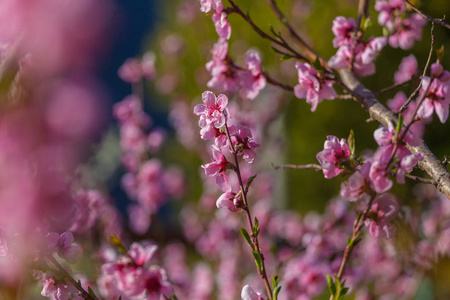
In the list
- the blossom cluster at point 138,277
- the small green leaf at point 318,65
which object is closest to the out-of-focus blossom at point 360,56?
the small green leaf at point 318,65

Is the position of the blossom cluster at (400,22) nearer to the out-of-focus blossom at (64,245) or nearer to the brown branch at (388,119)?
the brown branch at (388,119)

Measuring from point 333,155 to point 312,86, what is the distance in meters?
0.40

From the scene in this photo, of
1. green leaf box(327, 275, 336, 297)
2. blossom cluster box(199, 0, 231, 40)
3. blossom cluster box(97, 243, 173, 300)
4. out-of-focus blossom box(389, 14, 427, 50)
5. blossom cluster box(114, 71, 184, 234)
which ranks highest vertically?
blossom cluster box(199, 0, 231, 40)

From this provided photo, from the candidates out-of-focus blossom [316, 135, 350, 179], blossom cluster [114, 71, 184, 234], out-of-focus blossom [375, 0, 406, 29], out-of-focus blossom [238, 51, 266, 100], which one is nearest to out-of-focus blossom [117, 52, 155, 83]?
blossom cluster [114, 71, 184, 234]

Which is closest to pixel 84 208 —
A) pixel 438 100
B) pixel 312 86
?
pixel 312 86

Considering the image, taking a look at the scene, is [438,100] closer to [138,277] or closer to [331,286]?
[331,286]

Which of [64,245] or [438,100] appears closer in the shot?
[64,245]

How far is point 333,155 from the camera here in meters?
0.98

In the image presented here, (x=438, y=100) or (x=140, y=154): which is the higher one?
(x=438, y=100)

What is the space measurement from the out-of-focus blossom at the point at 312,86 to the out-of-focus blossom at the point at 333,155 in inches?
12.9

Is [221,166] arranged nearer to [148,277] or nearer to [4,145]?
[148,277]

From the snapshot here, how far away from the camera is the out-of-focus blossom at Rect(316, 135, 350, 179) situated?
3.18ft

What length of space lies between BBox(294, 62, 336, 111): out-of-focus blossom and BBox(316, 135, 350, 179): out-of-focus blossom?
0.33 metres

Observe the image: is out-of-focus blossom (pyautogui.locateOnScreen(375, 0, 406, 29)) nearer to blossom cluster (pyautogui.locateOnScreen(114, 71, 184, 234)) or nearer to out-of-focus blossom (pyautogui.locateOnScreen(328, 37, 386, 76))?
out-of-focus blossom (pyautogui.locateOnScreen(328, 37, 386, 76))
